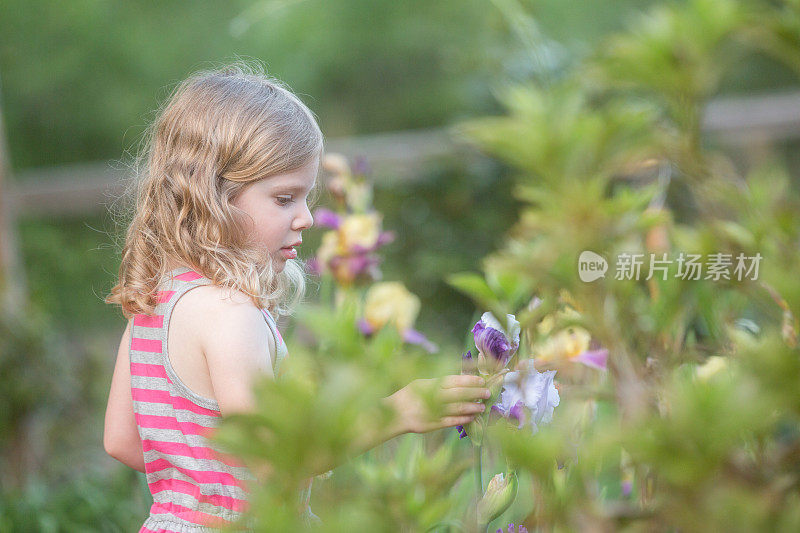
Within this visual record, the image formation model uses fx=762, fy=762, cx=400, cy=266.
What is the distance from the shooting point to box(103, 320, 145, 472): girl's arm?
120 centimetres

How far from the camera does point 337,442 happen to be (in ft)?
1.27

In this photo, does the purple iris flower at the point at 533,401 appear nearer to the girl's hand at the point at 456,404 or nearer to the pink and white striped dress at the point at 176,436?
the girl's hand at the point at 456,404

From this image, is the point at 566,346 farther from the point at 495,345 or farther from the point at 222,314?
the point at 222,314

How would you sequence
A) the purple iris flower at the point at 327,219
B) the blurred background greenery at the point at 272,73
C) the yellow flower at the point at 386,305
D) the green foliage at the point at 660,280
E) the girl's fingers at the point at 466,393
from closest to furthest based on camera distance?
1. the green foliage at the point at 660,280
2. the girl's fingers at the point at 466,393
3. the yellow flower at the point at 386,305
4. the purple iris flower at the point at 327,219
5. the blurred background greenery at the point at 272,73

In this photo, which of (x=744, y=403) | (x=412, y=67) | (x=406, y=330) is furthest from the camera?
(x=412, y=67)

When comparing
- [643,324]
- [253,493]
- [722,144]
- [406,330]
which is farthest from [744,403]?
[722,144]

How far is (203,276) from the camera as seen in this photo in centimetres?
109

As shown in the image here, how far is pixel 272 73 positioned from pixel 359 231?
13.9 ft

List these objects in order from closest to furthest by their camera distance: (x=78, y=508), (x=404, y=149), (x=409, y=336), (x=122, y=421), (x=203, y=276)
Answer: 1. (x=203, y=276)
2. (x=122, y=421)
3. (x=409, y=336)
4. (x=78, y=508)
5. (x=404, y=149)

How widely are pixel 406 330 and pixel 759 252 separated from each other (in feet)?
3.59

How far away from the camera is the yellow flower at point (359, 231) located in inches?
70.7

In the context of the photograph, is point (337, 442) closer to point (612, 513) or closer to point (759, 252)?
point (612, 513)

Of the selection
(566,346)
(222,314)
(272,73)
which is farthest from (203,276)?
(272,73)

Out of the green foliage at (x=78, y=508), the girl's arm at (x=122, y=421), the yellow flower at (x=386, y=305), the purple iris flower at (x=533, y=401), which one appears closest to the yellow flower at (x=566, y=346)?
the purple iris flower at (x=533, y=401)
